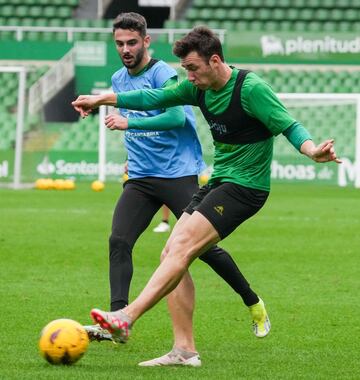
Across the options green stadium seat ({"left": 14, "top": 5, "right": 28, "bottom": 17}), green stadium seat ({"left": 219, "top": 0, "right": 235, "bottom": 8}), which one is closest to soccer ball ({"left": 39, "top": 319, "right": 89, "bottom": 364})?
green stadium seat ({"left": 219, "top": 0, "right": 235, "bottom": 8})

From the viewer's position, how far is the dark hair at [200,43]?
6.44 meters

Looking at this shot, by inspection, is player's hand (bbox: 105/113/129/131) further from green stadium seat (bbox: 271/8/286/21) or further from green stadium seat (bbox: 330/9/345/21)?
green stadium seat (bbox: 330/9/345/21)

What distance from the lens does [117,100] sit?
7176 mm

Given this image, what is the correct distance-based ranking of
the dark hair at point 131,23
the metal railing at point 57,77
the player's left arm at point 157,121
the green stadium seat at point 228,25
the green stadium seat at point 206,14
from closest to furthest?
the player's left arm at point 157,121 → the dark hair at point 131,23 → the metal railing at point 57,77 → the green stadium seat at point 228,25 → the green stadium seat at point 206,14

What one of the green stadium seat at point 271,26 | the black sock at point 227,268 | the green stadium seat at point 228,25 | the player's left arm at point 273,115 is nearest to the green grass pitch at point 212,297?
the black sock at point 227,268

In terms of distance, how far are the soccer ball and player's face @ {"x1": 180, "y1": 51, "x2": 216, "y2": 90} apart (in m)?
1.65

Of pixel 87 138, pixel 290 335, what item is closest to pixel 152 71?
pixel 290 335

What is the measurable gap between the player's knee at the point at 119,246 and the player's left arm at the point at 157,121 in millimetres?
823

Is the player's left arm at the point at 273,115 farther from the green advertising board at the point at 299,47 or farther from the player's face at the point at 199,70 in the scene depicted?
the green advertising board at the point at 299,47

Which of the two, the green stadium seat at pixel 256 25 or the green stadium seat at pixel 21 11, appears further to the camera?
the green stadium seat at pixel 21 11

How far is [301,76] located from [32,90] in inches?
375

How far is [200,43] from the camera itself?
21.1ft

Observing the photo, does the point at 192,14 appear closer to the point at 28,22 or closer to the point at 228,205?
the point at 28,22

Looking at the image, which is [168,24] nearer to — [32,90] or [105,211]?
[32,90]
